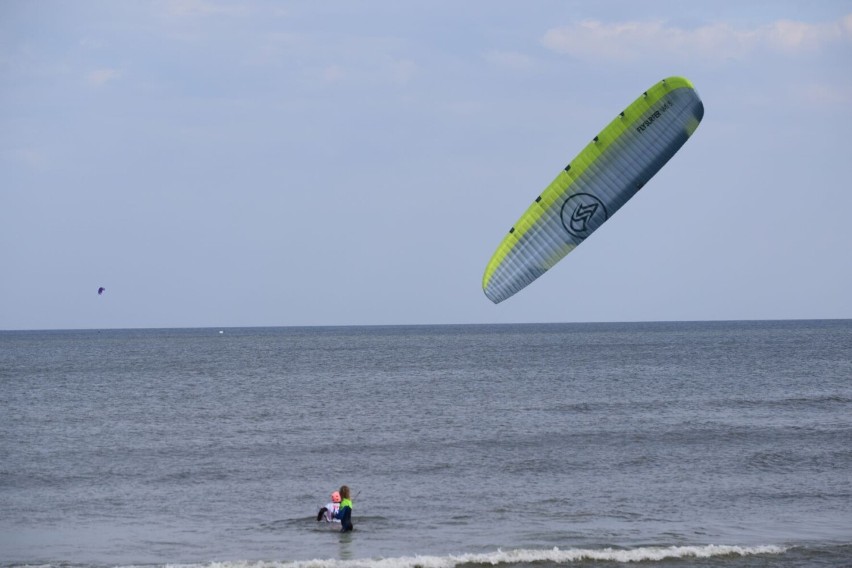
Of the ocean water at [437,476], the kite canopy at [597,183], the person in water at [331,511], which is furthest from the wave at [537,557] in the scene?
the kite canopy at [597,183]

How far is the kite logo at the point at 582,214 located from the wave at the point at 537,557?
7.60 m

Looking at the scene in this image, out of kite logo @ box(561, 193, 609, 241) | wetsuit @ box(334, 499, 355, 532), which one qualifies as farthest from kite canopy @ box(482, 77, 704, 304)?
wetsuit @ box(334, 499, 355, 532)

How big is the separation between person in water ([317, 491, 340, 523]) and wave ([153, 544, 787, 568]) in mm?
2923

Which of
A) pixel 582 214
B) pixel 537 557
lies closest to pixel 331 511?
pixel 537 557

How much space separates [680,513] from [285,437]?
18671 millimetres

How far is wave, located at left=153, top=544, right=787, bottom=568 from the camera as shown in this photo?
19266 mm

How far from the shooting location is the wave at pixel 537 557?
19.3 m

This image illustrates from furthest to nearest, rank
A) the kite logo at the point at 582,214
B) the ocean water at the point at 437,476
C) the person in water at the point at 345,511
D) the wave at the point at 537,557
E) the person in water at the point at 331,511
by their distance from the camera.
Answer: the kite logo at the point at 582,214
the person in water at the point at 331,511
the person in water at the point at 345,511
the ocean water at the point at 437,476
the wave at the point at 537,557

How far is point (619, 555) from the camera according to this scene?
19.7 m

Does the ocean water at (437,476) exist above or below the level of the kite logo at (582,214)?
below

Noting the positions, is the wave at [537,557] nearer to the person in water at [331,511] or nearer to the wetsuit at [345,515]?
the wetsuit at [345,515]

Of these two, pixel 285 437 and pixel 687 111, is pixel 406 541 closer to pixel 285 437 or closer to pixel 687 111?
pixel 687 111

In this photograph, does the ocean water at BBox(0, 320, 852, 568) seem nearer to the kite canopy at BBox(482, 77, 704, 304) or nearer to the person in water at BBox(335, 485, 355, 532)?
the person in water at BBox(335, 485, 355, 532)

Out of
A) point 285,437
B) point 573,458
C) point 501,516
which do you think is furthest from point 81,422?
point 501,516
